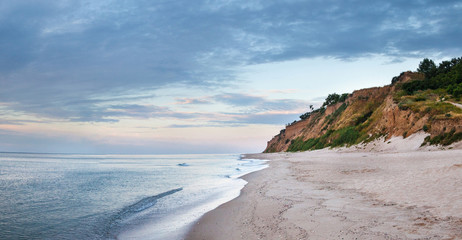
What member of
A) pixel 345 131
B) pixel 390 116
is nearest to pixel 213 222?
pixel 390 116

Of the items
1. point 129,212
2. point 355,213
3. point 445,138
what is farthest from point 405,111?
point 129,212

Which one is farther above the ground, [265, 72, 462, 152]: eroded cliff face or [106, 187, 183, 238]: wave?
[265, 72, 462, 152]: eroded cliff face

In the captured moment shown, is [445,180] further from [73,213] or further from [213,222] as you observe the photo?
[73,213]

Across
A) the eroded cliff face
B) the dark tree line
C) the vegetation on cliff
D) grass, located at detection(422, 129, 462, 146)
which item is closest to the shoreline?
grass, located at detection(422, 129, 462, 146)

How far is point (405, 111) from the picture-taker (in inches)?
1599

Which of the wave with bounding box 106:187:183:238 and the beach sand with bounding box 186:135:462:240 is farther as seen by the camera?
the wave with bounding box 106:187:183:238

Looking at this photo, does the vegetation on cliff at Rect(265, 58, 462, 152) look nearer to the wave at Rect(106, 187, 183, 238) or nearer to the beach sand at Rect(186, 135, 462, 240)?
the beach sand at Rect(186, 135, 462, 240)

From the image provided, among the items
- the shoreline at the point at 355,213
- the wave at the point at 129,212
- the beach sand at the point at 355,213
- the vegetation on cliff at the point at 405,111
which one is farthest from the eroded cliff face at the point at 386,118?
the wave at the point at 129,212

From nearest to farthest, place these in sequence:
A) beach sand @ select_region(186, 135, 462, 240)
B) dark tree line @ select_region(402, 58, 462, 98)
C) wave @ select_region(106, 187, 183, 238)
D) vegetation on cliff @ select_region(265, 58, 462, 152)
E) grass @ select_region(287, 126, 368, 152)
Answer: beach sand @ select_region(186, 135, 462, 240)
wave @ select_region(106, 187, 183, 238)
vegetation on cliff @ select_region(265, 58, 462, 152)
dark tree line @ select_region(402, 58, 462, 98)
grass @ select_region(287, 126, 368, 152)

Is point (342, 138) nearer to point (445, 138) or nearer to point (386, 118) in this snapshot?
point (386, 118)

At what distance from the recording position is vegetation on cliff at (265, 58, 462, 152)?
104 feet

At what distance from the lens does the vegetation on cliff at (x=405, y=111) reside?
31.6 metres

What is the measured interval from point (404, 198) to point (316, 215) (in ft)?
10.9

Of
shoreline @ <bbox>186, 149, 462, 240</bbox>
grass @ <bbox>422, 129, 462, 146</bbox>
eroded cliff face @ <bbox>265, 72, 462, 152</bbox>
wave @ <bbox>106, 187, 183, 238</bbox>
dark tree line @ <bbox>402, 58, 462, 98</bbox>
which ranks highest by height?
dark tree line @ <bbox>402, 58, 462, 98</bbox>
